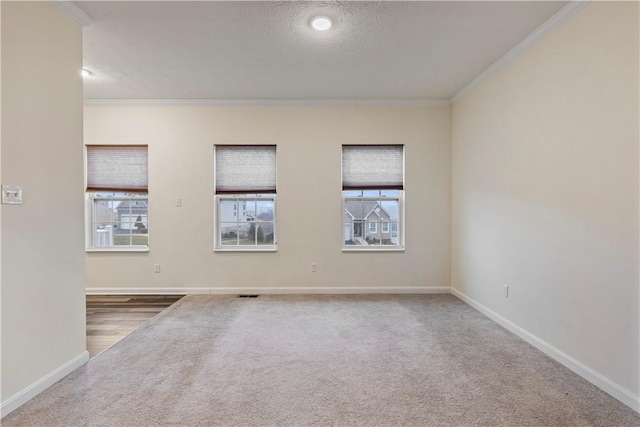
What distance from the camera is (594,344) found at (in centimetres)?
212

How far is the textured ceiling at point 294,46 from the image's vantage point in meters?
2.34

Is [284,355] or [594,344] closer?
[594,344]

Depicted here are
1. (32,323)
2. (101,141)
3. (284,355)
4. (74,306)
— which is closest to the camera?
(32,323)

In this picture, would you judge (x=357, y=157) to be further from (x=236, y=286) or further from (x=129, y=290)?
(x=129, y=290)

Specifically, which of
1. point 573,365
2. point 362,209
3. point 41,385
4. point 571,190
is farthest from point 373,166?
point 41,385

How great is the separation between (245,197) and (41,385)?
2.88m

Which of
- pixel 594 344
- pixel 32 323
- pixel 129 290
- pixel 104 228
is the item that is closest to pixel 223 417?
pixel 32 323

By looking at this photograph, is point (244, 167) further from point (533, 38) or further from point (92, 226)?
point (533, 38)

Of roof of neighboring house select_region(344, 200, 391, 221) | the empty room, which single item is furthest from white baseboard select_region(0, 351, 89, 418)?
roof of neighboring house select_region(344, 200, 391, 221)

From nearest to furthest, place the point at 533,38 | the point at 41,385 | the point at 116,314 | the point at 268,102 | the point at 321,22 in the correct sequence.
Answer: the point at 41,385 < the point at 321,22 < the point at 533,38 < the point at 116,314 < the point at 268,102

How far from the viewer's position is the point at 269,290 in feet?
14.3

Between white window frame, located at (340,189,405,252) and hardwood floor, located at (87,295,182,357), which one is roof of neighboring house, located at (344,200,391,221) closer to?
white window frame, located at (340,189,405,252)

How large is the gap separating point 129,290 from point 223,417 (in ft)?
10.9

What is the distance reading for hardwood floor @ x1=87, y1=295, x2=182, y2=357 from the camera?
112 inches
